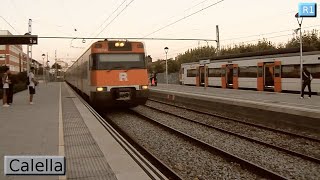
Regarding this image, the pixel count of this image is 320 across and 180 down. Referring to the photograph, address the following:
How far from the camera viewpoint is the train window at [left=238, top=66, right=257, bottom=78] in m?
29.4

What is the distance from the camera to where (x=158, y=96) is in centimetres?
3153

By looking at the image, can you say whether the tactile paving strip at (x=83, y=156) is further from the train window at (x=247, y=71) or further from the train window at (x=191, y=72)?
the train window at (x=191, y=72)

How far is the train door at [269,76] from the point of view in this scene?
2720 centimetres

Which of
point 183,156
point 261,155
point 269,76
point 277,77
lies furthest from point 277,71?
point 183,156

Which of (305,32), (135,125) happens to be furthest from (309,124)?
(305,32)

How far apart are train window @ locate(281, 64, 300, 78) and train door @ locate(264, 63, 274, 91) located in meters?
1.39

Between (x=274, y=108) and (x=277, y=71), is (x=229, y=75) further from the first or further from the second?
(x=274, y=108)

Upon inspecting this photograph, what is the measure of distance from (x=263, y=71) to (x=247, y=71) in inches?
98.4

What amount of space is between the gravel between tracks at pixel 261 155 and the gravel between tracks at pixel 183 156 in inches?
27.9

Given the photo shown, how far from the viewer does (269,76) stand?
27.6 m

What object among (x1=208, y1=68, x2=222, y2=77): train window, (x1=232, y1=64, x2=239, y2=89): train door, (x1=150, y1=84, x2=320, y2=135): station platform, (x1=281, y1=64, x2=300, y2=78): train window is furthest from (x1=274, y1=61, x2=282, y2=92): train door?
(x1=208, y1=68, x2=222, y2=77): train window

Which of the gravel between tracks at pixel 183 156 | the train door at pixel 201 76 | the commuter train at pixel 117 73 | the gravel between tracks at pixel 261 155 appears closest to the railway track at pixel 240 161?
the gravel between tracks at pixel 183 156

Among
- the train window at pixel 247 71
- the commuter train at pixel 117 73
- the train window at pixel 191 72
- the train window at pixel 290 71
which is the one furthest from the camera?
the train window at pixel 191 72

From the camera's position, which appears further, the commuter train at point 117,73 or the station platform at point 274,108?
the commuter train at point 117,73
